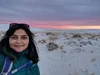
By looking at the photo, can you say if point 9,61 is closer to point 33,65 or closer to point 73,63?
point 33,65

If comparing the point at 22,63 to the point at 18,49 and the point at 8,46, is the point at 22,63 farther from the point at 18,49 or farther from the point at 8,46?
the point at 8,46

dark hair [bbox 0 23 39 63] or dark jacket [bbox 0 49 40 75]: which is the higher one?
dark hair [bbox 0 23 39 63]

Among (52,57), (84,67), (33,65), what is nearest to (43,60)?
(52,57)

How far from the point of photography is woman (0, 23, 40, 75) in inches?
99.5

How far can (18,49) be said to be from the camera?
8.48 ft

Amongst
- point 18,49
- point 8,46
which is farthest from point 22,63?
point 8,46

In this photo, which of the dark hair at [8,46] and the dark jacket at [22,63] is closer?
the dark jacket at [22,63]

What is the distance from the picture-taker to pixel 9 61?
2.50m

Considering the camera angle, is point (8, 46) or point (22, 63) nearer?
point (22, 63)

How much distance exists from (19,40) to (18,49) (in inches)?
3.6

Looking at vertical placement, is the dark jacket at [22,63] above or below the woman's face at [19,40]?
below

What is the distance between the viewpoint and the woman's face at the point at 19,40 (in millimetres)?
2584

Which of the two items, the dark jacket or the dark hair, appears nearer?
the dark jacket

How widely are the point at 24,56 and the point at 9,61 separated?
218 mm
